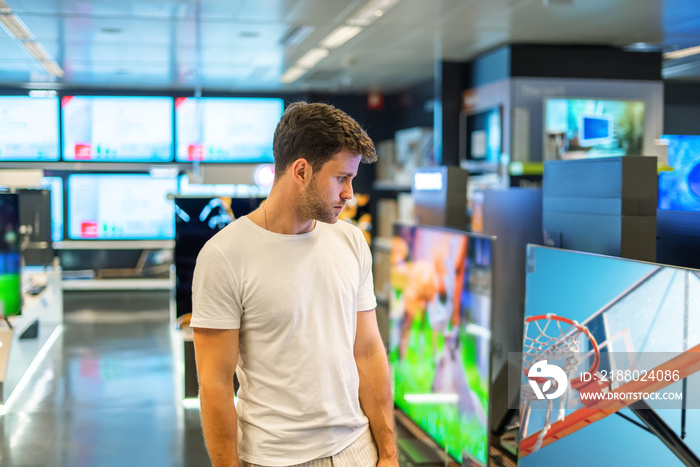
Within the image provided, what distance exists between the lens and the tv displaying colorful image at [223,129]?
8.96 meters

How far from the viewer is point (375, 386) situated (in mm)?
1718

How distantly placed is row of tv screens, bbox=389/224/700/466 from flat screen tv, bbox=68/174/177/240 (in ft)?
19.1

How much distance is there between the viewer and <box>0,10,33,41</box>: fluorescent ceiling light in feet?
15.9

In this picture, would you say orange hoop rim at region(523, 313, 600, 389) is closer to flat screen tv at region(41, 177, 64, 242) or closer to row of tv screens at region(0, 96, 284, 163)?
row of tv screens at region(0, 96, 284, 163)

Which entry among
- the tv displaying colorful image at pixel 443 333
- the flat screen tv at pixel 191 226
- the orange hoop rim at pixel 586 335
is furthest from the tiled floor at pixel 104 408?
the orange hoop rim at pixel 586 335

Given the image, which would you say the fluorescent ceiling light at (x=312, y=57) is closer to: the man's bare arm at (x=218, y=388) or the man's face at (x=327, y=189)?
the man's face at (x=327, y=189)

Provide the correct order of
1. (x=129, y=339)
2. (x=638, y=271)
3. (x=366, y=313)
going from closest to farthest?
1. (x=366, y=313)
2. (x=638, y=271)
3. (x=129, y=339)

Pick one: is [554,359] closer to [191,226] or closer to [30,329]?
[191,226]

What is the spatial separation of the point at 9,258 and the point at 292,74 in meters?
3.67

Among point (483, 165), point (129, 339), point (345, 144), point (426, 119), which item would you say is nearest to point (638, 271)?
point (345, 144)

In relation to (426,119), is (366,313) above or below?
below

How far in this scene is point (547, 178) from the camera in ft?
9.29

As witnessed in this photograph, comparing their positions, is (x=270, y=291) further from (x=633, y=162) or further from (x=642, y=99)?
(x=642, y=99)

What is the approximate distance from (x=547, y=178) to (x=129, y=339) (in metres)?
4.74
